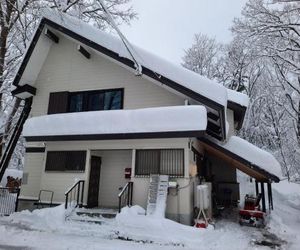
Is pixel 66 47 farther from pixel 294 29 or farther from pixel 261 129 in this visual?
pixel 261 129

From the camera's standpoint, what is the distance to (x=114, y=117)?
11.1m

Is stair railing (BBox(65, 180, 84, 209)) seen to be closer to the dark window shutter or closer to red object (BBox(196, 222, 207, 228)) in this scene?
the dark window shutter

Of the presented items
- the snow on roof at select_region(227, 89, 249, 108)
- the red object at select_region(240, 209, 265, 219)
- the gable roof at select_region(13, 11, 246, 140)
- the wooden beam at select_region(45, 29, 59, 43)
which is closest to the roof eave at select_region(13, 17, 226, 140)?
the gable roof at select_region(13, 11, 246, 140)

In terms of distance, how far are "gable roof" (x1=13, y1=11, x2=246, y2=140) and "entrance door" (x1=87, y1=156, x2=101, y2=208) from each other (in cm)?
416

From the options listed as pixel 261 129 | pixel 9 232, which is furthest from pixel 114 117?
pixel 261 129

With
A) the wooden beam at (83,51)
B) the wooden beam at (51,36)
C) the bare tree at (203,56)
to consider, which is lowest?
the wooden beam at (83,51)

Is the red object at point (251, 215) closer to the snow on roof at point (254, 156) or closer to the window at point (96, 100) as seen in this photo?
the snow on roof at point (254, 156)

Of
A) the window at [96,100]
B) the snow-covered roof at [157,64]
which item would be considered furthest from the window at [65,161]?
the snow-covered roof at [157,64]

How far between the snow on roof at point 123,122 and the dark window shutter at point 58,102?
102cm

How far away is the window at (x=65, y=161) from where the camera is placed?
11.6 m

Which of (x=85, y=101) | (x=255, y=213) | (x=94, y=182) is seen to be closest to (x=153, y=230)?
(x=94, y=182)

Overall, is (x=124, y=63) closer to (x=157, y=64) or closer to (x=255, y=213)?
(x=157, y=64)

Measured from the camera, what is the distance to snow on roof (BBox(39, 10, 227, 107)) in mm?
10312

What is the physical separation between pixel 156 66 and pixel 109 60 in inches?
106
